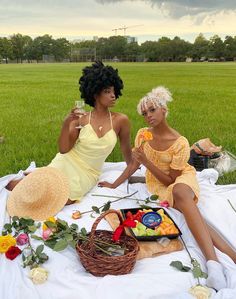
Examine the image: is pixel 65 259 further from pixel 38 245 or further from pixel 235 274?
pixel 235 274

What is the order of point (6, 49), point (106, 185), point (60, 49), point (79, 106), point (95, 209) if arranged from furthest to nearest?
point (60, 49), point (6, 49), point (106, 185), point (95, 209), point (79, 106)

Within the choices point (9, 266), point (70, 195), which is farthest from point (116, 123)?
point (9, 266)

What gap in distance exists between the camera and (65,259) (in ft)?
11.2

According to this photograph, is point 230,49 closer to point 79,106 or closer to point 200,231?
point 79,106

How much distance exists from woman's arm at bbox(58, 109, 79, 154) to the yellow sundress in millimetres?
64

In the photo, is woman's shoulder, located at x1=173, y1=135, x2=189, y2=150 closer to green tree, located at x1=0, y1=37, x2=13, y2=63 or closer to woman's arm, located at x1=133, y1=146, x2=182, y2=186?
woman's arm, located at x1=133, y1=146, x2=182, y2=186

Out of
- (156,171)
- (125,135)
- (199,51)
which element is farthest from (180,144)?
(199,51)

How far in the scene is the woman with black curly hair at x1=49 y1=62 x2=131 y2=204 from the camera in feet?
15.2

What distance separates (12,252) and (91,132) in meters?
1.77

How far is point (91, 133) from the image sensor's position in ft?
15.6

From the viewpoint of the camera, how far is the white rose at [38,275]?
314 cm

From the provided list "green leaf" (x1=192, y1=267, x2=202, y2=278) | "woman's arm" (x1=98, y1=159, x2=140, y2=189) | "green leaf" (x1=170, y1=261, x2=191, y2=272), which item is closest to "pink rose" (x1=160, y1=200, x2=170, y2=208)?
"woman's arm" (x1=98, y1=159, x2=140, y2=189)

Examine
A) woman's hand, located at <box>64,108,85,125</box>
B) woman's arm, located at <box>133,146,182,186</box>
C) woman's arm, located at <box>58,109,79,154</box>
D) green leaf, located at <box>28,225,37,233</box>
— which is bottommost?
green leaf, located at <box>28,225,37,233</box>

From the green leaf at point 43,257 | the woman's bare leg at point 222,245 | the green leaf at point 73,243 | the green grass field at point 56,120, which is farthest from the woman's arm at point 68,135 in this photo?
the woman's bare leg at point 222,245
